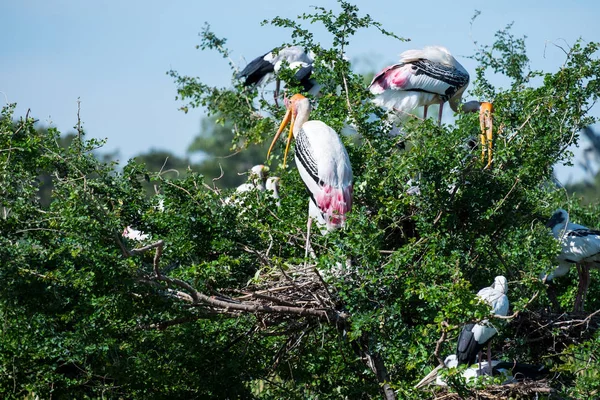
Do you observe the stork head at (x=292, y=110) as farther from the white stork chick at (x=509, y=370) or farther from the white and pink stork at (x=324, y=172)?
the white stork chick at (x=509, y=370)

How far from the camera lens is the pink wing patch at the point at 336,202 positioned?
263 inches

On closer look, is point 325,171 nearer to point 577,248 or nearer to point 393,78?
point 577,248

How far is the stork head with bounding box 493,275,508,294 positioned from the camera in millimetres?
6639

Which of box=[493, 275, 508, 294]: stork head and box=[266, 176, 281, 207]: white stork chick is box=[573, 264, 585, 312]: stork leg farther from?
box=[266, 176, 281, 207]: white stork chick

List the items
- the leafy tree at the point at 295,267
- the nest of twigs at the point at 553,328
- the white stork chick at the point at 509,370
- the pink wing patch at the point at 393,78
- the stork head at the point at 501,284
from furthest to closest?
the pink wing patch at the point at 393,78 → the nest of twigs at the point at 553,328 → the stork head at the point at 501,284 → the white stork chick at the point at 509,370 → the leafy tree at the point at 295,267

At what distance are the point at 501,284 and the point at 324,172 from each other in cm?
135

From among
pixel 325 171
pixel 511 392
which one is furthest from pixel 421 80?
pixel 511 392

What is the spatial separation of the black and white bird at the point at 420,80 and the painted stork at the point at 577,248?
155 centimetres

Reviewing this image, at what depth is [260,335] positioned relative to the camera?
643cm

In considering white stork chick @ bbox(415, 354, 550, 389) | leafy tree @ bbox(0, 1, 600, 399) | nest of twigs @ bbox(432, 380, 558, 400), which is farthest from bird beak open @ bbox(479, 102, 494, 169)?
nest of twigs @ bbox(432, 380, 558, 400)

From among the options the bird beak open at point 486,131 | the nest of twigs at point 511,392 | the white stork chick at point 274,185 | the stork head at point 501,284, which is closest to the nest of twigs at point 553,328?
the stork head at point 501,284

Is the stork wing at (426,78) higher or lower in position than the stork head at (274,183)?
higher

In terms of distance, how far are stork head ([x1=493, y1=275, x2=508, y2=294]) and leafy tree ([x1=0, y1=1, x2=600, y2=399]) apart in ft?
0.51

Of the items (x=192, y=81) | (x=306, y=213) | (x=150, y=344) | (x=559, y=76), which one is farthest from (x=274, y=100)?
(x=150, y=344)
